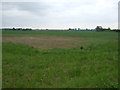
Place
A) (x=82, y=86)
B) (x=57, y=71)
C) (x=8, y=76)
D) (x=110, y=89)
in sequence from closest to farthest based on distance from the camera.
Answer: (x=110, y=89) → (x=82, y=86) → (x=8, y=76) → (x=57, y=71)

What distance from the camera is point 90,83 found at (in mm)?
5621

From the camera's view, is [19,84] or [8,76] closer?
[19,84]

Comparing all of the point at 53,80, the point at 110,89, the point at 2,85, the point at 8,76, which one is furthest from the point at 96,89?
the point at 8,76

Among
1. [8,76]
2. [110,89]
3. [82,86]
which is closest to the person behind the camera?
[110,89]

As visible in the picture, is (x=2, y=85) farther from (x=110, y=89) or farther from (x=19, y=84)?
(x=110, y=89)

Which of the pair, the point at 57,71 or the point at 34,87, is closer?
the point at 34,87

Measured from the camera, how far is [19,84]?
5711 mm

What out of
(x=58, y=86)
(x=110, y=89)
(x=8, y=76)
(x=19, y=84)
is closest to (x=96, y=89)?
(x=110, y=89)

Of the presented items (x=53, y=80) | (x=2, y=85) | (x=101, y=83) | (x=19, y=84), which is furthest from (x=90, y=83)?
(x=2, y=85)

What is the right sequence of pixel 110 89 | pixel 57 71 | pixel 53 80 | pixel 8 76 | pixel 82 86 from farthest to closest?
pixel 57 71 < pixel 8 76 < pixel 53 80 < pixel 82 86 < pixel 110 89

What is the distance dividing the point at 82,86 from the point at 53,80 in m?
1.27

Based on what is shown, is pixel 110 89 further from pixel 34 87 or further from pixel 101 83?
pixel 34 87

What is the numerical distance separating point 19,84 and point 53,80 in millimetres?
1185

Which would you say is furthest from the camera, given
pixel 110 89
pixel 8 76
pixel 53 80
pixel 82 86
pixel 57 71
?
pixel 57 71
